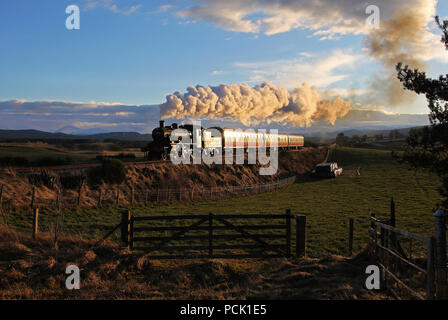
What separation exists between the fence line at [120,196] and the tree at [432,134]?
15.8m

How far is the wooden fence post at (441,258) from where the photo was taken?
5465 millimetres

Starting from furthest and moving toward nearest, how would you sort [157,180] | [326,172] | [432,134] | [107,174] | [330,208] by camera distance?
[326,172] < [157,180] < [107,174] < [330,208] < [432,134]

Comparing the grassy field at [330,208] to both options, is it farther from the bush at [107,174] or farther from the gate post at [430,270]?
the gate post at [430,270]

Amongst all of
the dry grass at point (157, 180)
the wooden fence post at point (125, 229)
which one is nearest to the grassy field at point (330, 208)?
the dry grass at point (157, 180)

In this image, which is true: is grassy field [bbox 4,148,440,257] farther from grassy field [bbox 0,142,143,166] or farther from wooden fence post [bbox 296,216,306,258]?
grassy field [bbox 0,142,143,166]

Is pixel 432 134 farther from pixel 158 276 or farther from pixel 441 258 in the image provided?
pixel 158 276

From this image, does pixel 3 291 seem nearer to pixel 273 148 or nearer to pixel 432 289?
pixel 432 289

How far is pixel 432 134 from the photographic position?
8.55m

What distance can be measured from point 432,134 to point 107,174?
22.2 meters

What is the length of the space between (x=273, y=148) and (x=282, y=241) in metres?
41.8

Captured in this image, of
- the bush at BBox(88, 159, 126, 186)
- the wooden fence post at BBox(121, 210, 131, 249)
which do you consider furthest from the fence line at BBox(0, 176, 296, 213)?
the wooden fence post at BBox(121, 210, 131, 249)

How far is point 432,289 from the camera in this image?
221 inches

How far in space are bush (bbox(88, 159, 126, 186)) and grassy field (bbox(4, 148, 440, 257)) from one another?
429 cm

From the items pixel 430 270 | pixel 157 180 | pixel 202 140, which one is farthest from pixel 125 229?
pixel 202 140
